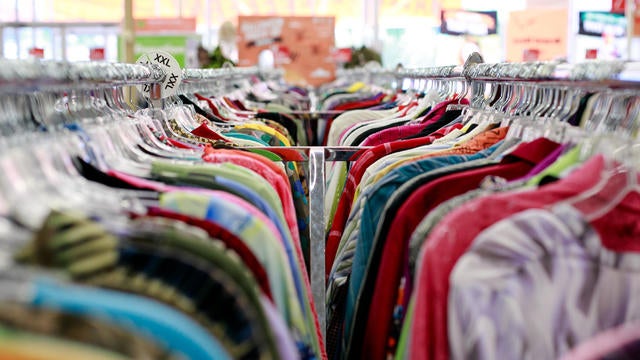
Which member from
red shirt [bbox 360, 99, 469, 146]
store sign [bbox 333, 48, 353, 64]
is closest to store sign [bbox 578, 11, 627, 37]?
store sign [bbox 333, 48, 353, 64]

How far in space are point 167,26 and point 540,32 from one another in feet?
19.5

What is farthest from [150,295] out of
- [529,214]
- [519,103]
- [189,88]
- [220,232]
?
[189,88]

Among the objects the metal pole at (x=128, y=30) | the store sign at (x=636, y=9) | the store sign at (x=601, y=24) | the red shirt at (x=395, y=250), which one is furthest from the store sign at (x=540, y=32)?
the red shirt at (x=395, y=250)

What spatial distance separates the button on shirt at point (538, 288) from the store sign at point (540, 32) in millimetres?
12458

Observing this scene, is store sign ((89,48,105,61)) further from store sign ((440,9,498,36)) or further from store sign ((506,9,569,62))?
store sign ((506,9,569,62))

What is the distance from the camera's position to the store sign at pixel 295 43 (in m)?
8.77

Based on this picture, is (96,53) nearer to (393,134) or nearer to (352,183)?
(393,134)

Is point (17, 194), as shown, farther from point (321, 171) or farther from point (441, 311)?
point (321, 171)

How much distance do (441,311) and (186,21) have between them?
9777mm

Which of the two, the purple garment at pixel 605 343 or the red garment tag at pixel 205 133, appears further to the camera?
the red garment tag at pixel 205 133

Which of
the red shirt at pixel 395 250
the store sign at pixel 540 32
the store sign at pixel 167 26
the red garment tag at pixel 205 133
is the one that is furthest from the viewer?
the store sign at pixel 540 32

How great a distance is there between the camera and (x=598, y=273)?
4.09 ft

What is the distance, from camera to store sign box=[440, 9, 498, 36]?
13086 millimetres

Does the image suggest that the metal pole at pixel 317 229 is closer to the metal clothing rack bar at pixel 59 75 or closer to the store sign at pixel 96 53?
the metal clothing rack bar at pixel 59 75
